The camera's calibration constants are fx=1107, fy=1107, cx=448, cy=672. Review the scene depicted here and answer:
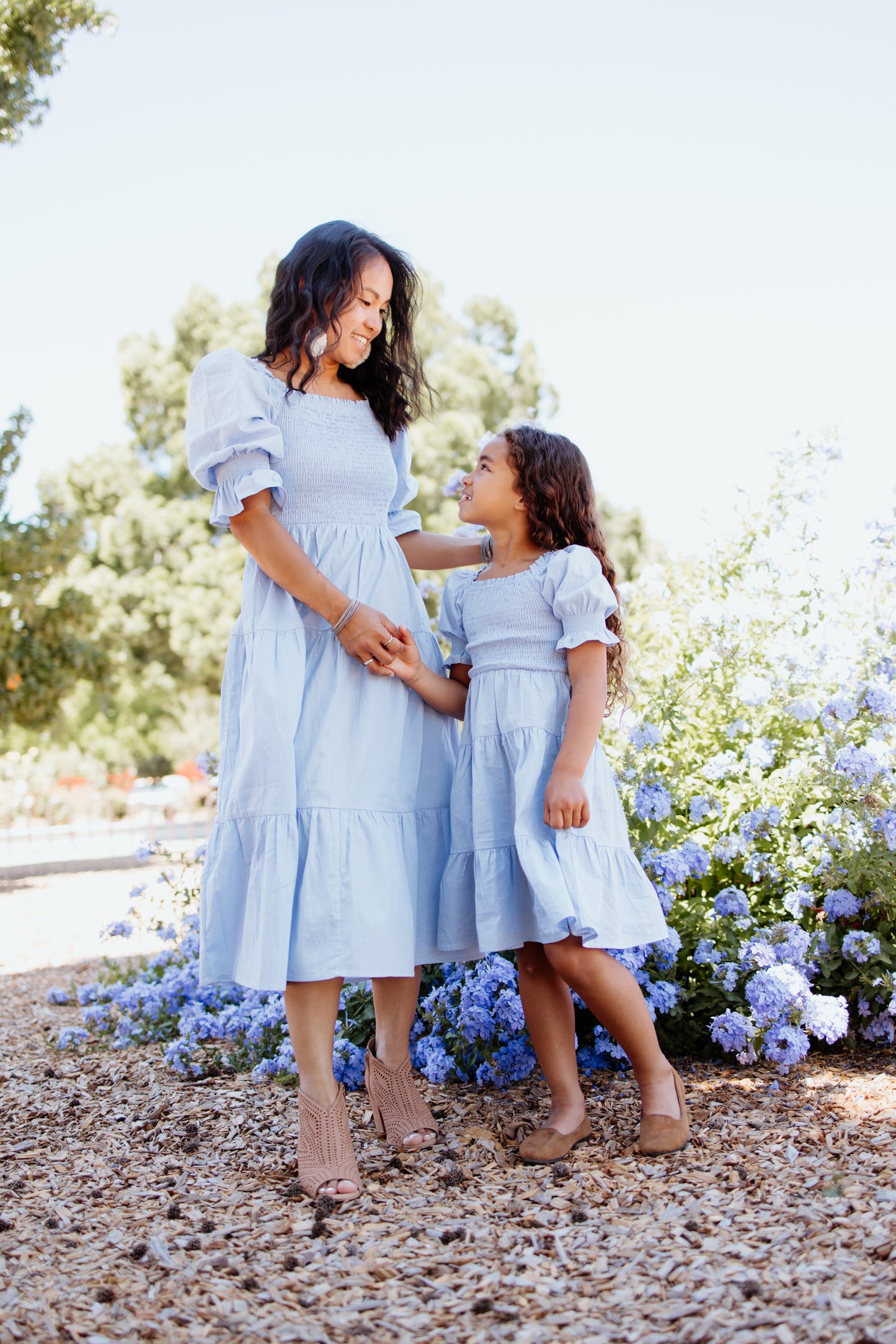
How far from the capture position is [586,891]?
2.13 meters

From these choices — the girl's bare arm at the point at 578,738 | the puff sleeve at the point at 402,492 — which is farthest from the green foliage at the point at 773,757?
Answer: the puff sleeve at the point at 402,492

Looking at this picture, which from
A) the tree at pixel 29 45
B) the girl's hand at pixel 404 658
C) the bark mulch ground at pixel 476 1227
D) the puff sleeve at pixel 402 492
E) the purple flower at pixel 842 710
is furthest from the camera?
the tree at pixel 29 45

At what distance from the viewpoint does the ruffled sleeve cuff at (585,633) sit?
2201 mm

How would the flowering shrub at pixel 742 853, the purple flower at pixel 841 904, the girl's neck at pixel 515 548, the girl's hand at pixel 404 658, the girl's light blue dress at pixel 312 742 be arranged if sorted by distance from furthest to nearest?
the purple flower at pixel 841 904
the flowering shrub at pixel 742 853
the girl's neck at pixel 515 548
the girl's hand at pixel 404 658
the girl's light blue dress at pixel 312 742

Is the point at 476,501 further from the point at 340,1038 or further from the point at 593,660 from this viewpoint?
the point at 340,1038

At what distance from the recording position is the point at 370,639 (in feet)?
6.99

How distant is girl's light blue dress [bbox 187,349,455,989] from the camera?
6.71 feet

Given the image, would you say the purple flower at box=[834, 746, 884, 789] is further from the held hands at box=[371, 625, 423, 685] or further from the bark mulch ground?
the held hands at box=[371, 625, 423, 685]

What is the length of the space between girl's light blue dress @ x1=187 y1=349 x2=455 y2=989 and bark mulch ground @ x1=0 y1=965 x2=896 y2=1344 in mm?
428

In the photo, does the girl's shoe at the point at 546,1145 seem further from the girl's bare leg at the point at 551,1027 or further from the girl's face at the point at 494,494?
the girl's face at the point at 494,494

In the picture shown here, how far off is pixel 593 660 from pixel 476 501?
1.48 ft

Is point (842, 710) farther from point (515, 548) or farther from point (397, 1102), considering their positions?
point (397, 1102)

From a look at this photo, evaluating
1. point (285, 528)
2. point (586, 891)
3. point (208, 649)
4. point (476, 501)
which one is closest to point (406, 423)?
point (476, 501)

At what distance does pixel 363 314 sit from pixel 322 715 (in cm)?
83
